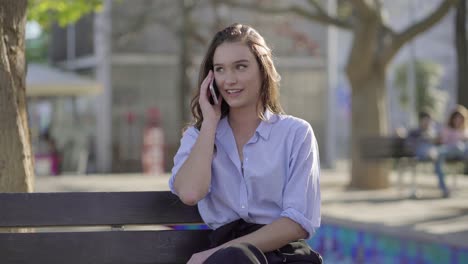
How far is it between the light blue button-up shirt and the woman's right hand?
5.0 inches

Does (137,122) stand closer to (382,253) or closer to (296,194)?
(382,253)

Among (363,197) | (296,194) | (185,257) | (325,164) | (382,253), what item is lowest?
(325,164)

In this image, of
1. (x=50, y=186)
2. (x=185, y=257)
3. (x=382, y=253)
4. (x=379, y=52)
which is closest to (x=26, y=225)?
(x=185, y=257)

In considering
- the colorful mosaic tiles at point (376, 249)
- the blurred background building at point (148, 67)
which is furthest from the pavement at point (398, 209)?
the blurred background building at point (148, 67)

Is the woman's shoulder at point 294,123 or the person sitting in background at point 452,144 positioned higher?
the woman's shoulder at point 294,123

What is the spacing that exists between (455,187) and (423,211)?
16.2 feet

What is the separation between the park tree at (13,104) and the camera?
4.84m

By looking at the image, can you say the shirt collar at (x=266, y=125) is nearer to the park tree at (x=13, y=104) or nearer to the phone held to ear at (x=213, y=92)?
the phone held to ear at (x=213, y=92)

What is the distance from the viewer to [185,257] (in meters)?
4.33

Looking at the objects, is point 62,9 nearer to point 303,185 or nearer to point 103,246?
point 103,246

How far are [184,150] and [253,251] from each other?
661 millimetres

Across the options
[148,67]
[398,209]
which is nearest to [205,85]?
[398,209]

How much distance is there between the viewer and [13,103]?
487cm

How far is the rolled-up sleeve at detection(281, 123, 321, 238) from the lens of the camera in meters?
3.79
